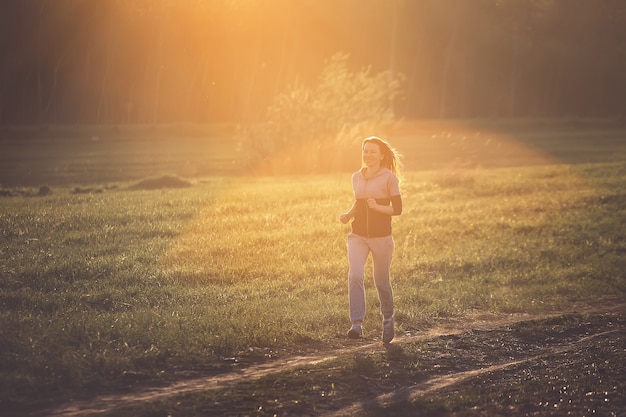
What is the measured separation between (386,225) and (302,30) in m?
70.5

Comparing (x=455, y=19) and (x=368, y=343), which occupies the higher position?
(x=455, y=19)

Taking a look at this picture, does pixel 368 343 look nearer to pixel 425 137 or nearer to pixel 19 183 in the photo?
pixel 19 183

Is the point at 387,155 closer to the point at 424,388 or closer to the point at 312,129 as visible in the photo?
the point at 424,388

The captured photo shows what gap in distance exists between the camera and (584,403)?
27.9ft

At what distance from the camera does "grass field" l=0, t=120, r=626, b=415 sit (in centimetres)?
1002

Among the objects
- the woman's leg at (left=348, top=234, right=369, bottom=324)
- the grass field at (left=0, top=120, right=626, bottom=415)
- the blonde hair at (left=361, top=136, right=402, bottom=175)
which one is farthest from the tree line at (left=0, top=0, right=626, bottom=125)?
the woman's leg at (left=348, top=234, right=369, bottom=324)

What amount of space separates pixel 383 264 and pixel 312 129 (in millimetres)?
28943

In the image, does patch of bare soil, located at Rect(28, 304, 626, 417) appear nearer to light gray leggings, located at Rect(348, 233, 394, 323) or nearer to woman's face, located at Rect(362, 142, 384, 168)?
light gray leggings, located at Rect(348, 233, 394, 323)

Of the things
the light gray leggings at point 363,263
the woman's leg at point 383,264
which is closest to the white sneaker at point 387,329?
the woman's leg at point 383,264

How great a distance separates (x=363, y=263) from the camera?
10.5m

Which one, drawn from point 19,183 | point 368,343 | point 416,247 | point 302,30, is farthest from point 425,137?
point 368,343

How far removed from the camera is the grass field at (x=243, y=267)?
1002 centimetres

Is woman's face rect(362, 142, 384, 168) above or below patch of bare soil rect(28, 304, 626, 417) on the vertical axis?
above

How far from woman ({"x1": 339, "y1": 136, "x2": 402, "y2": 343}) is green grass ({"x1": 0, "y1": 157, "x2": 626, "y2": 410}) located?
117 centimetres
